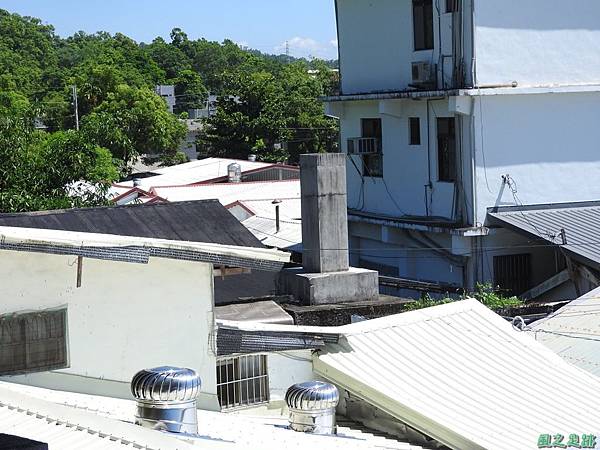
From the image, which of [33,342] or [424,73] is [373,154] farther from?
[33,342]

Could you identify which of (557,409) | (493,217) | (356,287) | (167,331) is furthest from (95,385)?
(493,217)

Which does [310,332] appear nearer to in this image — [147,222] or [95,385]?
[95,385]

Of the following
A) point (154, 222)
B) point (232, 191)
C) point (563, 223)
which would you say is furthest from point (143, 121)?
point (154, 222)

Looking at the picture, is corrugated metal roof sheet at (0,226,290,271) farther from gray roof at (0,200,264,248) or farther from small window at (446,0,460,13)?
small window at (446,0,460,13)

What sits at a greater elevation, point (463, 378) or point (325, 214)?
point (325, 214)

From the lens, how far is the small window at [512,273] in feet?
72.3

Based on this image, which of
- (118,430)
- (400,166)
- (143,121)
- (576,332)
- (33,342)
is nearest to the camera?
(118,430)

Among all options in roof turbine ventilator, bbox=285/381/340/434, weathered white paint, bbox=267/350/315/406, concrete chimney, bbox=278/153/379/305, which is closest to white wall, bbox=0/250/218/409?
weathered white paint, bbox=267/350/315/406

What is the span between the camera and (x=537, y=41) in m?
21.9

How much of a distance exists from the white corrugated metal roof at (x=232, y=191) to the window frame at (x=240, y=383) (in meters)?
19.2

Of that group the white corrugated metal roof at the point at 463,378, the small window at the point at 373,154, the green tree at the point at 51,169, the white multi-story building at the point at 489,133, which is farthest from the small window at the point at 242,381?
the small window at the point at 373,154

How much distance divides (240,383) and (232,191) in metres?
22.6

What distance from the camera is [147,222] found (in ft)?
48.9

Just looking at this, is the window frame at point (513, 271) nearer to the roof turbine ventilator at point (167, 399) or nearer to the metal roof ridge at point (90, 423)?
the roof turbine ventilator at point (167, 399)
